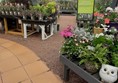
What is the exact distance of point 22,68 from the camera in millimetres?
2947

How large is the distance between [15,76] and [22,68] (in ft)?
0.89

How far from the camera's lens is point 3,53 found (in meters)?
3.56

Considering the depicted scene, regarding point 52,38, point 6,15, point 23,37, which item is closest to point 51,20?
point 52,38

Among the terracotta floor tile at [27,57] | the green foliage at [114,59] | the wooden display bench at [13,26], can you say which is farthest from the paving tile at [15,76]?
the wooden display bench at [13,26]

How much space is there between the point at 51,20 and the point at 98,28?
6.31 feet

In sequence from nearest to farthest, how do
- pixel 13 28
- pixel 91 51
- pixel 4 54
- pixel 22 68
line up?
pixel 91 51 → pixel 22 68 → pixel 4 54 → pixel 13 28

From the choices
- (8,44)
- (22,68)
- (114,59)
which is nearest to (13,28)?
(8,44)

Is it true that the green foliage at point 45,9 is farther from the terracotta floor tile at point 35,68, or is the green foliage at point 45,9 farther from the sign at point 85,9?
the terracotta floor tile at point 35,68

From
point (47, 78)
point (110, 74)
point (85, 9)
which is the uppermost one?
point (85, 9)

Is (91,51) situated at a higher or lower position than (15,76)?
higher

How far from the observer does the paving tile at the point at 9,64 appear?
296 centimetres

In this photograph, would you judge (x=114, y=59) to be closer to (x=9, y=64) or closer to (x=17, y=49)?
(x=9, y=64)

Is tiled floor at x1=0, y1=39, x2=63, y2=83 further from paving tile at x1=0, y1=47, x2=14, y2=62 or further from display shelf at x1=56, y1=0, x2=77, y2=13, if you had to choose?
display shelf at x1=56, y1=0, x2=77, y2=13

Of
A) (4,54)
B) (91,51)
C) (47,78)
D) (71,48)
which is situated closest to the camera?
(91,51)
